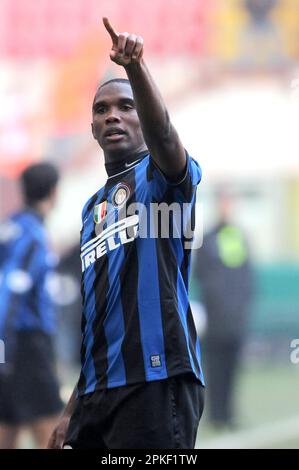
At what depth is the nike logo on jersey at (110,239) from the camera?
4.25 meters

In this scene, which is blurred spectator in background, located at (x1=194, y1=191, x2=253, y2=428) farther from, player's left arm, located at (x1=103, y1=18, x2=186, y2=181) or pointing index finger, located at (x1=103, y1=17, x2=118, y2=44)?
pointing index finger, located at (x1=103, y1=17, x2=118, y2=44)

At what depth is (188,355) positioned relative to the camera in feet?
13.9

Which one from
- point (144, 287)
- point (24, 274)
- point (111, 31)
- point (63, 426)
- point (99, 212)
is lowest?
point (63, 426)


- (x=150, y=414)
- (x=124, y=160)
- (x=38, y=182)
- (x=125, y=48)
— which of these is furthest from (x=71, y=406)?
(x=38, y=182)

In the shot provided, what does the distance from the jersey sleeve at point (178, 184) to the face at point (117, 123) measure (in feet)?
0.66

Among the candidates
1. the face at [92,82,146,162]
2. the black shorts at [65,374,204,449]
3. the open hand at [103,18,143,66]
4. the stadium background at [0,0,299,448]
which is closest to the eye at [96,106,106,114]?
the face at [92,82,146,162]

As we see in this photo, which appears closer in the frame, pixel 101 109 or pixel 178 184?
pixel 178 184

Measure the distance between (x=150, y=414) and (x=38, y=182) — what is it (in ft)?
10.9

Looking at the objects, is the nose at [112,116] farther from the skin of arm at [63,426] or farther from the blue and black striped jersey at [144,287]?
the skin of arm at [63,426]

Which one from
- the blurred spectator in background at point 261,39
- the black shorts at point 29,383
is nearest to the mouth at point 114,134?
the black shorts at point 29,383

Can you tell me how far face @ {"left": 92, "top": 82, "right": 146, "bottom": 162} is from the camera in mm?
4336

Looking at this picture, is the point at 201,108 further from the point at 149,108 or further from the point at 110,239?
the point at 149,108

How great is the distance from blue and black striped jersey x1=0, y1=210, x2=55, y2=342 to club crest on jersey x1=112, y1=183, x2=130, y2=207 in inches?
108

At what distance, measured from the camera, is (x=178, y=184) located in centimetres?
409
